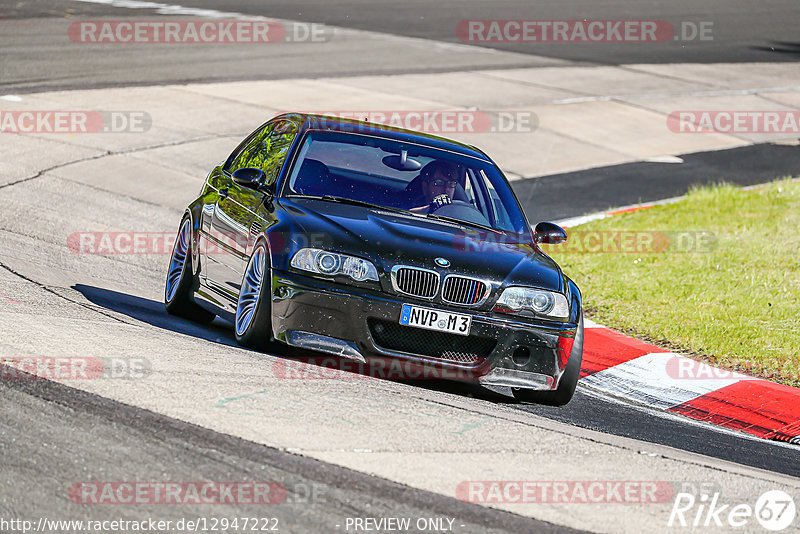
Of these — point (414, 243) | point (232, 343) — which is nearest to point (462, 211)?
point (414, 243)

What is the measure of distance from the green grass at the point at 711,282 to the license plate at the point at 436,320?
3.18 meters

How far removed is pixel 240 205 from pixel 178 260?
1014mm

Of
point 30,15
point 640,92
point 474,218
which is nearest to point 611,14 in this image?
point 640,92

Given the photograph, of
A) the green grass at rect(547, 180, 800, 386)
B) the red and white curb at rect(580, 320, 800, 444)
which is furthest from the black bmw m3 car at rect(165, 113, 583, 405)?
the green grass at rect(547, 180, 800, 386)

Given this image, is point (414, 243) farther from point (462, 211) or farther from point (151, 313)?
point (151, 313)

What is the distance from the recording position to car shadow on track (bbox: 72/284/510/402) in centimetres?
697

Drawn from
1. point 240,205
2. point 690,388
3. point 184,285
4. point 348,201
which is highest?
point 348,201

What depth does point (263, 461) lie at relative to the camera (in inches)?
196

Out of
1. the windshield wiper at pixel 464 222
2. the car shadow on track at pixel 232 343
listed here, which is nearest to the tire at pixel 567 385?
the car shadow on track at pixel 232 343

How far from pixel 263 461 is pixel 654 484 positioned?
189cm

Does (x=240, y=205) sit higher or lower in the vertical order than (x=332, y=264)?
higher

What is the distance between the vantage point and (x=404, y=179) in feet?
27.6

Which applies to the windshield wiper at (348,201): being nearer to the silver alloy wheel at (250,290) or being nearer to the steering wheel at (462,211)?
the steering wheel at (462,211)

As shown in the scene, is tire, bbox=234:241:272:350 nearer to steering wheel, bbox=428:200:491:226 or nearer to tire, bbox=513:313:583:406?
steering wheel, bbox=428:200:491:226
